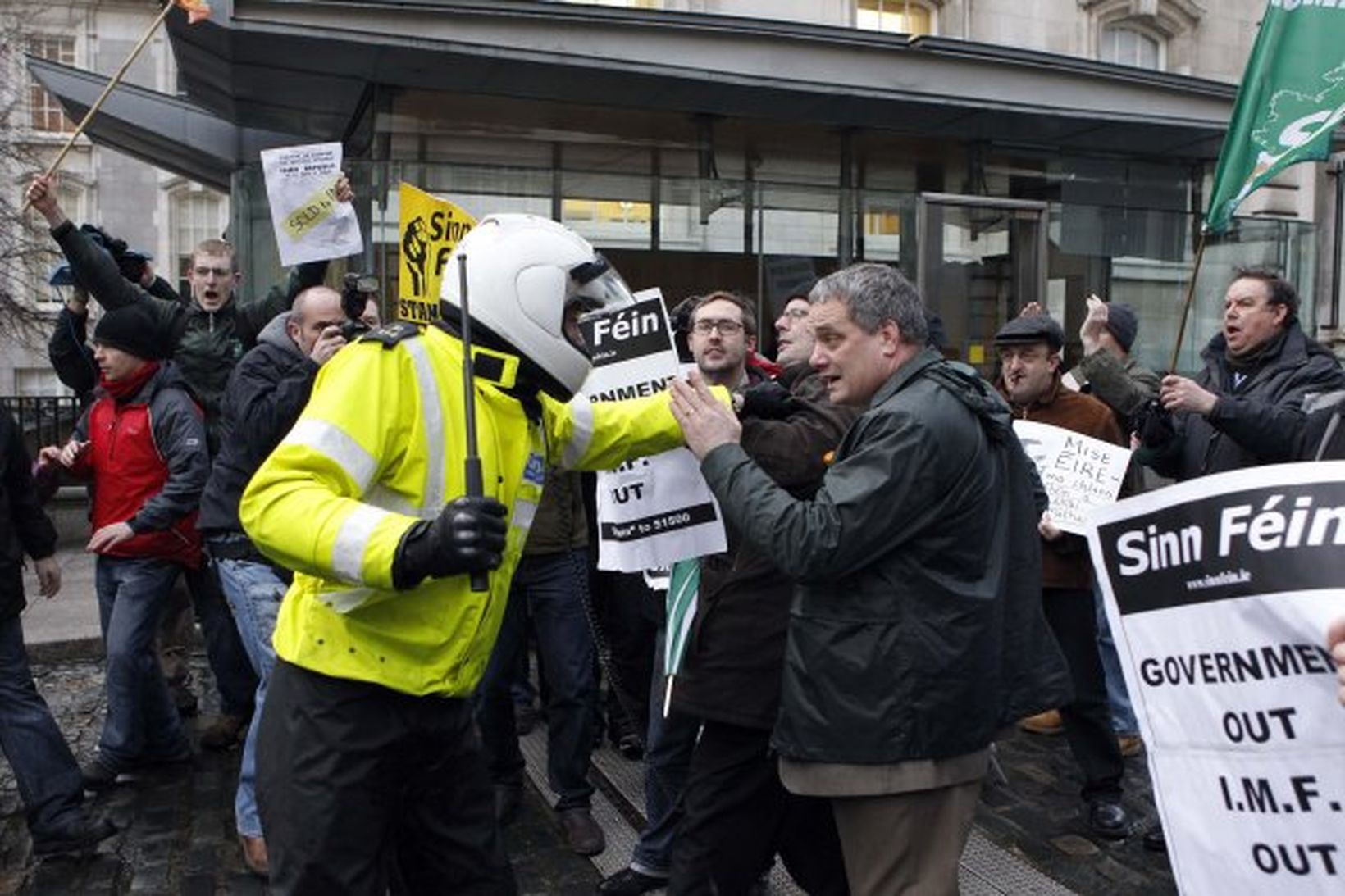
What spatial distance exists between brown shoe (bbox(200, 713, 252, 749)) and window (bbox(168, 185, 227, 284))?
29.7m

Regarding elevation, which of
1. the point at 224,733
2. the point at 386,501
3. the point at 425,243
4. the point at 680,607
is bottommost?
the point at 224,733

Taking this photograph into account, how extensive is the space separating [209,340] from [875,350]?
4436 millimetres

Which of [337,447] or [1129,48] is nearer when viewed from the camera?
[337,447]

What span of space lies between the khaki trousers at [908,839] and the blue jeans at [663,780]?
1.34 metres

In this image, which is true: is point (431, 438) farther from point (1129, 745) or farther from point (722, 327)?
point (1129, 745)

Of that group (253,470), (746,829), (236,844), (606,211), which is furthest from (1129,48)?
(746,829)

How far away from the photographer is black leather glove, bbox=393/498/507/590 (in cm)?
226

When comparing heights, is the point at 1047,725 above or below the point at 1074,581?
below

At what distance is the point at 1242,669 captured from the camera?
2.32 m

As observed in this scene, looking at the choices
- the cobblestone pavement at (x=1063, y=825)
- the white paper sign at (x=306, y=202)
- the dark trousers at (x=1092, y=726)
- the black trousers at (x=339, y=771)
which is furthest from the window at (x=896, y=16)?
the black trousers at (x=339, y=771)

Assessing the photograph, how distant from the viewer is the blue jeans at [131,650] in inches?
210

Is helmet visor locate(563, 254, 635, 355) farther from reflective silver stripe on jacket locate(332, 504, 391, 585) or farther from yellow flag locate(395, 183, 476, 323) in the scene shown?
yellow flag locate(395, 183, 476, 323)

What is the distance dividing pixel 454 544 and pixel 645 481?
1775 millimetres

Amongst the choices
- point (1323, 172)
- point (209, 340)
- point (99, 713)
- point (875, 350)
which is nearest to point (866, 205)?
point (209, 340)
